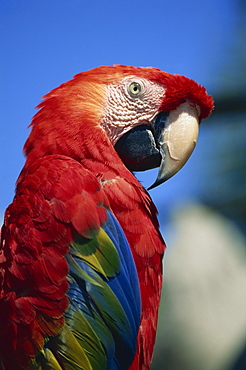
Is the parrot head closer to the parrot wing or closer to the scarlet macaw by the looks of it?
the scarlet macaw

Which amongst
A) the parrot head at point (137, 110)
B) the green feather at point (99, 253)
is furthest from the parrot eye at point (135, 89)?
the green feather at point (99, 253)

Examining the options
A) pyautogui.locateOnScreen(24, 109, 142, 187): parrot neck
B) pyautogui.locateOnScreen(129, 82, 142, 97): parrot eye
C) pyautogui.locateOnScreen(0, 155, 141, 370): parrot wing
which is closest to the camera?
pyautogui.locateOnScreen(0, 155, 141, 370): parrot wing

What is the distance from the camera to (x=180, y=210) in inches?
158

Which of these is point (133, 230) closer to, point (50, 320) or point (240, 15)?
point (50, 320)

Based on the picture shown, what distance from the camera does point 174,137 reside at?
115 centimetres

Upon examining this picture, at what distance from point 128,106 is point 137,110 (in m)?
0.03

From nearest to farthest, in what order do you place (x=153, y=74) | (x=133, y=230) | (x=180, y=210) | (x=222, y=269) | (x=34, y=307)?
(x=34, y=307) < (x=133, y=230) < (x=153, y=74) < (x=222, y=269) < (x=180, y=210)

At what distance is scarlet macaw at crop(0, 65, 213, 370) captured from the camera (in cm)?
91

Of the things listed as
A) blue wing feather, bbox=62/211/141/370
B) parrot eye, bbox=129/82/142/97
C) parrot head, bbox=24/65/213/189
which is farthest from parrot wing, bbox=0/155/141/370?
parrot eye, bbox=129/82/142/97

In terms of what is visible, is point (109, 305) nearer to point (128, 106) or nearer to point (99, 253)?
Answer: point (99, 253)

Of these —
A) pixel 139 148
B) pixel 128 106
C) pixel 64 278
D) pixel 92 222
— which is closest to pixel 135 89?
pixel 128 106

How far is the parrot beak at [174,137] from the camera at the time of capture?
3.76 feet

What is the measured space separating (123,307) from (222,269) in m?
2.86

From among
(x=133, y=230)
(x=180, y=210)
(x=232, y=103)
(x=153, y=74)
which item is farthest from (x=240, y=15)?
(x=133, y=230)
